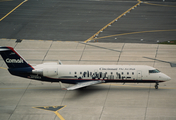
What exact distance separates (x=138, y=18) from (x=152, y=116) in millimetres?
35268

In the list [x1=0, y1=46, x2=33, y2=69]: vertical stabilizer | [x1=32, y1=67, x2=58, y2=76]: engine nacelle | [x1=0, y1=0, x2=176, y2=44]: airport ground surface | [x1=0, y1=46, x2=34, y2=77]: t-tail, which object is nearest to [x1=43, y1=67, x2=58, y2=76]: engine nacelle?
[x1=32, y1=67, x2=58, y2=76]: engine nacelle

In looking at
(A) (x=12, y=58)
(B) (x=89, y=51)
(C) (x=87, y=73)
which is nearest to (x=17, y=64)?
(A) (x=12, y=58)

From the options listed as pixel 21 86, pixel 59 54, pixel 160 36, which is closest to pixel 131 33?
pixel 160 36

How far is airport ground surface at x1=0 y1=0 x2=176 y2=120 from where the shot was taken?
4281cm

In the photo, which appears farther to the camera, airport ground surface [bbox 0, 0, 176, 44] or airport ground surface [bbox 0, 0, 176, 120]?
airport ground surface [bbox 0, 0, 176, 44]

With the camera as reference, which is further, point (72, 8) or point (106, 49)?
point (72, 8)

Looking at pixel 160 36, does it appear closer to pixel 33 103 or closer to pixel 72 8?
pixel 72 8

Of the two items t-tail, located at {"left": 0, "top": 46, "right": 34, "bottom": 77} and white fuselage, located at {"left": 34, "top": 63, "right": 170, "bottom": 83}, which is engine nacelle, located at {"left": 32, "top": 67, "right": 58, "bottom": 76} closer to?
white fuselage, located at {"left": 34, "top": 63, "right": 170, "bottom": 83}

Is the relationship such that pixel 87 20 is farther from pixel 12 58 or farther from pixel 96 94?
pixel 12 58

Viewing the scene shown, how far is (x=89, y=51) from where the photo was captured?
196 ft

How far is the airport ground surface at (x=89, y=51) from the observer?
42812mm

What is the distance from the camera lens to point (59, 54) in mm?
59031

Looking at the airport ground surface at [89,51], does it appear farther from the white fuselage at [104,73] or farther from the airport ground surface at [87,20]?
the white fuselage at [104,73]

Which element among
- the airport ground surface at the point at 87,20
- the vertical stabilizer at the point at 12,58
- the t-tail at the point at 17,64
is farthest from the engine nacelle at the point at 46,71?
the airport ground surface at the point at 87,20
